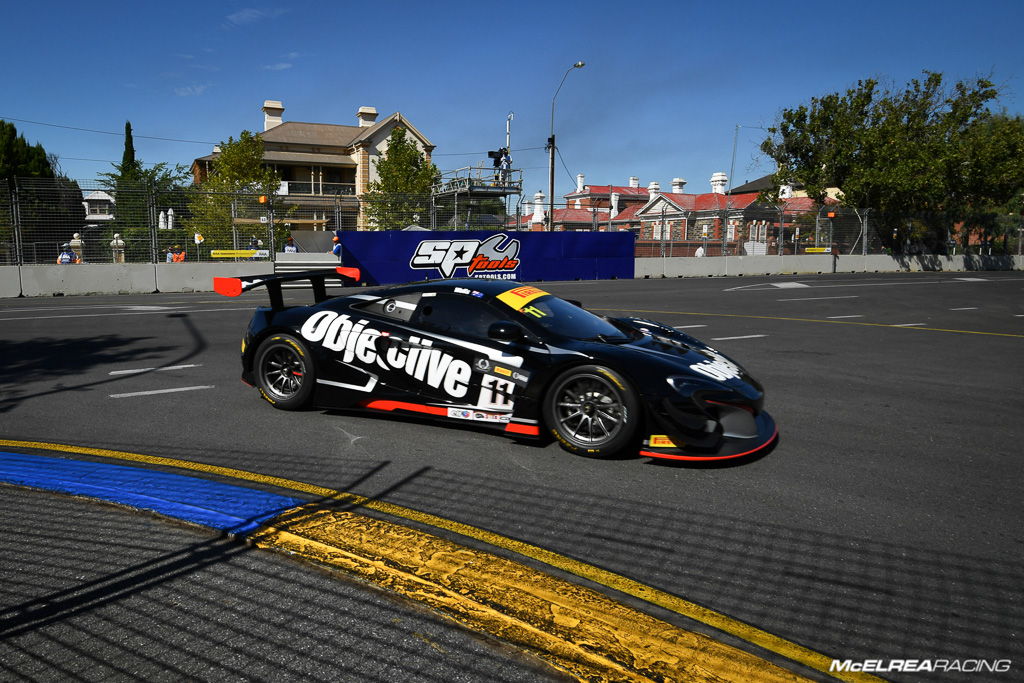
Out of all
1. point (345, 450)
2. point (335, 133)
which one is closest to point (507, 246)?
point (345, 450)

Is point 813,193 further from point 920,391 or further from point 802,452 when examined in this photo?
point 802,452

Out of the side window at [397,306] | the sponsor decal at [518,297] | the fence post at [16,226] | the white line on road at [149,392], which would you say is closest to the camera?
the sponsor decal at [518,297]

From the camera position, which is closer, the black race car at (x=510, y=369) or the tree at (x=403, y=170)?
the black race car at (x=510, y=369)

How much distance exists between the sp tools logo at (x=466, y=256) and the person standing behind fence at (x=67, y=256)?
936 cm

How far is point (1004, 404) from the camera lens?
6.48 meters

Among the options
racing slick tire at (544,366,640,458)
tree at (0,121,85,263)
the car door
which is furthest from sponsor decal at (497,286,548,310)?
tree at (0,121,85,263)

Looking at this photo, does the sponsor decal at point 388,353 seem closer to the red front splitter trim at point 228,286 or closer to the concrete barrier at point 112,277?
the red front splitter trim at point 228,286

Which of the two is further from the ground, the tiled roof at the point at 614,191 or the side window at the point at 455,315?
the tiled roof at the point at 614,191

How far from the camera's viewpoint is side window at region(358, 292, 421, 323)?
5.56m

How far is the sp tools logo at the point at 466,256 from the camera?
872 inches

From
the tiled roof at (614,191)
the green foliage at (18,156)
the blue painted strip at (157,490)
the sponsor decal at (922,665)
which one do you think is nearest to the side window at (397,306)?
the blue painted strip at (157,490)

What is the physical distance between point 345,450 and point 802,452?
127 inches

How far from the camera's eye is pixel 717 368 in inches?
198

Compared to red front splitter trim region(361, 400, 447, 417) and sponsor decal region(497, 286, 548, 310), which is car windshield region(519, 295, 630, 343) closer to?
sponsor decal region(497, 286, 548, 310)
